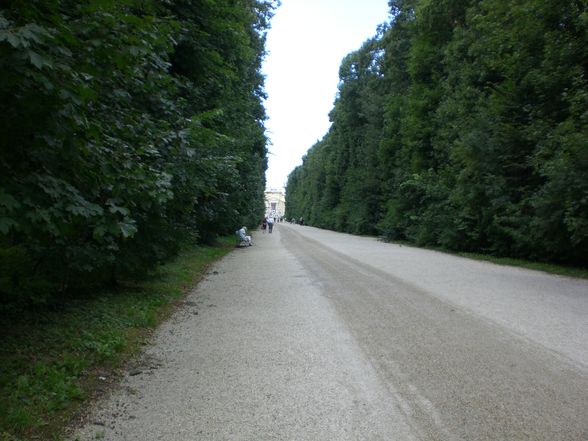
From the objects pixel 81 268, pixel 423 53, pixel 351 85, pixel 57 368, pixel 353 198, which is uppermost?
pixel 351 85

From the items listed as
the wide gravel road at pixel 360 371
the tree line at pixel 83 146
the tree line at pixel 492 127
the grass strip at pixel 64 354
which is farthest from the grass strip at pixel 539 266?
the grass strip at pixel 64 354

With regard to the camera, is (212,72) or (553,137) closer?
(212,72)

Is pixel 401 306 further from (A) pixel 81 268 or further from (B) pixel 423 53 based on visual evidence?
(B) pixel 423 53

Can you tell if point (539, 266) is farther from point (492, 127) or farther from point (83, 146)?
point (83, 146)

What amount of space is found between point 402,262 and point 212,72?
887 centimetres

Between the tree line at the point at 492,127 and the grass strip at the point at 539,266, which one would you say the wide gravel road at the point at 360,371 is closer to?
the grass strip at the point at 539,266

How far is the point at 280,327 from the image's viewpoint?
716 cm

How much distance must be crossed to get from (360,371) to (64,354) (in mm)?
3147

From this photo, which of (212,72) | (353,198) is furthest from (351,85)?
(212,72)

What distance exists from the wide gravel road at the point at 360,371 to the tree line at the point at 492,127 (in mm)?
6688

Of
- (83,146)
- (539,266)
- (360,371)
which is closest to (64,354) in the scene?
(83,146)

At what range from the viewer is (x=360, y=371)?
517 cm

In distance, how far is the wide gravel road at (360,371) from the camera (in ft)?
12.7

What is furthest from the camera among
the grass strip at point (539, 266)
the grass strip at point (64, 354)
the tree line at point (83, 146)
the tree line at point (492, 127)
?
the tree line at point (492, 127)
